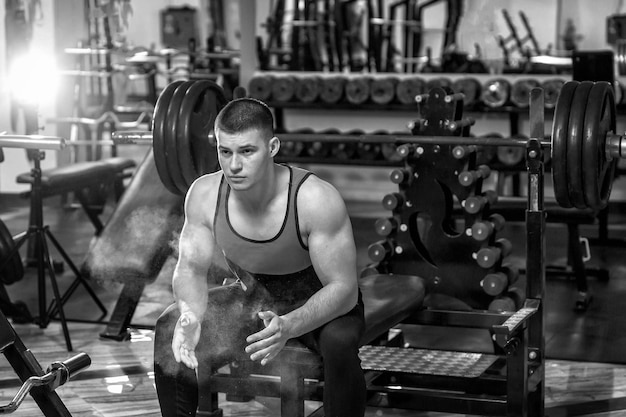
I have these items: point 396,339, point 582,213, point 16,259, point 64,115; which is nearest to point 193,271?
point 396,339

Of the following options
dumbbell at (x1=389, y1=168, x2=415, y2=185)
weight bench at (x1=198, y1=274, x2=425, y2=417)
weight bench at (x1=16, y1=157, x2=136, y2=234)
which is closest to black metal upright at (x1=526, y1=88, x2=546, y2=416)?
weight bench at (x1=198, y1=274, x2=425, y2=417)

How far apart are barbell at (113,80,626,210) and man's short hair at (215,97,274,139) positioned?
2.40ft

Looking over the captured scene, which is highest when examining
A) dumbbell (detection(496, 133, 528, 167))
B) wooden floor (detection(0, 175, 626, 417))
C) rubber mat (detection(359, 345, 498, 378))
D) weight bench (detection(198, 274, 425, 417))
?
dumbbell (detection(496, 133, 528, 167))

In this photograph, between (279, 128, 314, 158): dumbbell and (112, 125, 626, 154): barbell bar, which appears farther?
(279, 128, 314, 158): dumbbell

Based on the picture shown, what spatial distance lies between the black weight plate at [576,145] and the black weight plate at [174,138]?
1187mm

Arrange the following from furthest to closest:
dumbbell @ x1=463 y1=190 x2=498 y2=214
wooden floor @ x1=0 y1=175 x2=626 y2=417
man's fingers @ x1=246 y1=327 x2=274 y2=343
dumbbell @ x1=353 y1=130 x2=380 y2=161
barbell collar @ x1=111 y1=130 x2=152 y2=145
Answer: dumbbell @ x1=353 y1=130 x2=380 y2=161
dumbbell @ x1=463 y1=190 x2=498 y2=214
barbell collar @ x1=111 y1=130 x2=152 y2=145
wooden floor @ x1=0 y1=175 x2=626 y2=417
man's fingers @ x1=246 y1=327 x2=274 y2=343

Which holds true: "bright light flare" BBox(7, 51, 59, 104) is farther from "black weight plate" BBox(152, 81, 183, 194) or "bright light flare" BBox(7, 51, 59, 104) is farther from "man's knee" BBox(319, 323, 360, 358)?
"man's knee" BBox(319, 323, 360, 358)

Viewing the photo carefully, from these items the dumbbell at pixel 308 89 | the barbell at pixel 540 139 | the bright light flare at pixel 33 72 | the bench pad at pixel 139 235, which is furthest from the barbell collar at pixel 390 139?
the dumbbell at pixel 308 89

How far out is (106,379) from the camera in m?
3.37

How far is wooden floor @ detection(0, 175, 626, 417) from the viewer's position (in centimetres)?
310

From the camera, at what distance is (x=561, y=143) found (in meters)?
2.79

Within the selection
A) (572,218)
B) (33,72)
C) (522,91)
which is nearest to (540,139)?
(572,218)

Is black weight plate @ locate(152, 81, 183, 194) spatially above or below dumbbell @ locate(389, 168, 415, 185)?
above

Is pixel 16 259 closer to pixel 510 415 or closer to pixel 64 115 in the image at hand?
pixel 510 415
